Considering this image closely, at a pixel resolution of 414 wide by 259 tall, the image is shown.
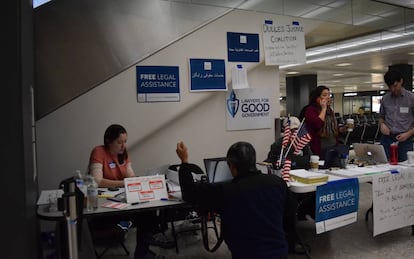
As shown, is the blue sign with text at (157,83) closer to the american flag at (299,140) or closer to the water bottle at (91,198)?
the american flag at (299,140)

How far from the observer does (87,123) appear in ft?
11.1

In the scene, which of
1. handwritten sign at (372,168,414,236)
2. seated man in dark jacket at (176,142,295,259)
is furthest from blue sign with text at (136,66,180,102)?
handwritten sign at (372,168,414,236)

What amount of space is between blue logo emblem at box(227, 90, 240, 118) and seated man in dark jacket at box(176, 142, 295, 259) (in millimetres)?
2127

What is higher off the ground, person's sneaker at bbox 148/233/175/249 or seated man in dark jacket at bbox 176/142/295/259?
seated man in dark jacket at bbox 176/142/295/259

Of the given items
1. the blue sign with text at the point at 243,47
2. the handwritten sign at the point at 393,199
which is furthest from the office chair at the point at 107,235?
the blue sign with text at the point at 243,47

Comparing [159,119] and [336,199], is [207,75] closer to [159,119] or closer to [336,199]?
[159,119]

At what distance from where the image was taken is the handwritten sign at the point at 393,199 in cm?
276

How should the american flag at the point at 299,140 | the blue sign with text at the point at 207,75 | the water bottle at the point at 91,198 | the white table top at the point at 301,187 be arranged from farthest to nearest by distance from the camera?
the blue sign with text at the point at 207,75 → the american flag at the point at 299,140 → the white table top at the point at 301,187 → the water bottle at the point at 91,198

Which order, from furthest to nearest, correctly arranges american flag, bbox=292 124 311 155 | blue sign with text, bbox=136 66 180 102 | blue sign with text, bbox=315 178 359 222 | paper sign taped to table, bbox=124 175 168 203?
blue sign with text, bbox=136 66 180 102, american flag, bbox=292 124 311 155, blue sign with text, bbox=315 178 359 222, paper sign taped to table, bbox=124 175 168 203

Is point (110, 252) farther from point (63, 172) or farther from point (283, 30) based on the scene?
point (283, 30)

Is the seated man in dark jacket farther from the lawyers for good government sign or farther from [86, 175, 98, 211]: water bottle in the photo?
the lawyers for good government sign

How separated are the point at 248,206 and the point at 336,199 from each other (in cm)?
111

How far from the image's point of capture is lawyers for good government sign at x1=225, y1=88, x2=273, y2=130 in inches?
159

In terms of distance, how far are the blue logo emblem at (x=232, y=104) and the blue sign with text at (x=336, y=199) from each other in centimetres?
172
